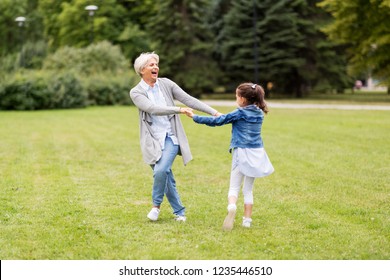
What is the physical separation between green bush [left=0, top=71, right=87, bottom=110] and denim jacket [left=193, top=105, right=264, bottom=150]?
88.6 ft

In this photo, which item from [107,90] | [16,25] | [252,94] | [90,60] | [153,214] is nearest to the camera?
[252,94]

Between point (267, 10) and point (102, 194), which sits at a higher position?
point (267, 10)

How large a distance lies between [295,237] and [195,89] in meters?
39.7

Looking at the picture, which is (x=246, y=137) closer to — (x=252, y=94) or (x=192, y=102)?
(x=252, y=94)

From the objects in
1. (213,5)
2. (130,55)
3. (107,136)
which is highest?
(213,5)

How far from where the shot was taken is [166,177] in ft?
24.4

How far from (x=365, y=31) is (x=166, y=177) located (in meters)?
31.2

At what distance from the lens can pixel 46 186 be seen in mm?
10461

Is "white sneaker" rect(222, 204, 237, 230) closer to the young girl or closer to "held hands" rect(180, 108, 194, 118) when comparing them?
the young girl

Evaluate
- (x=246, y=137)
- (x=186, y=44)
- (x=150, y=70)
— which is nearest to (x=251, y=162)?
(x=246, y=137)

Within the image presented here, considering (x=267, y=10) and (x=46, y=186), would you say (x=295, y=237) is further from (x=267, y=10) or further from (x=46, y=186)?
(x=267, y=10)

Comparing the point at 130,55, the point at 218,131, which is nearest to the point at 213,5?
the point at 130,55

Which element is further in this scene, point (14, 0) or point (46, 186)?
point (14, 0)
